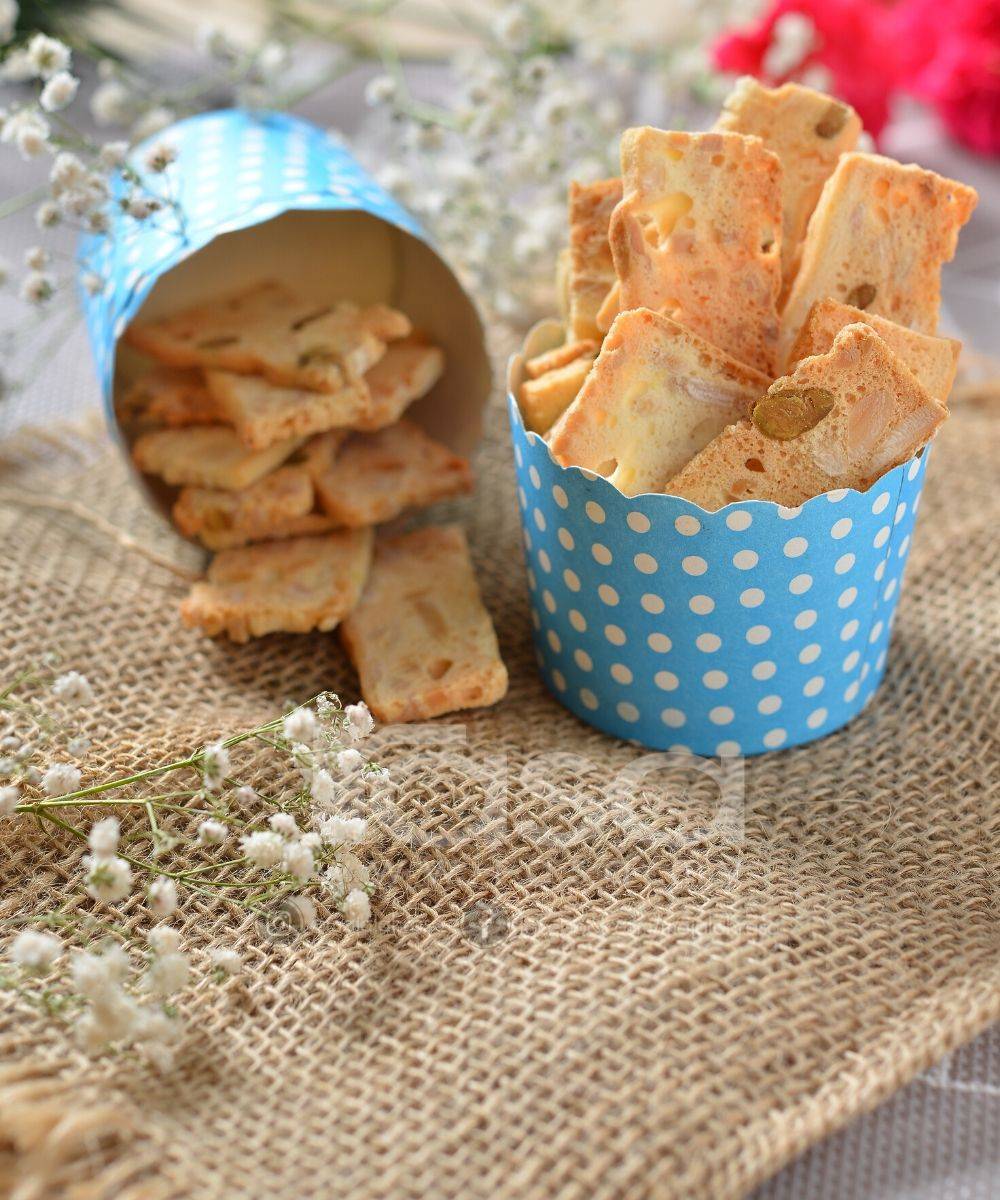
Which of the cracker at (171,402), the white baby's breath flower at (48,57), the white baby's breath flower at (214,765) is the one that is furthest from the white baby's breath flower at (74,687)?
the white baby's breath flower at (48,57)

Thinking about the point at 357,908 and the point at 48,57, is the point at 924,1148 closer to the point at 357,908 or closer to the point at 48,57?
the point at 357,908

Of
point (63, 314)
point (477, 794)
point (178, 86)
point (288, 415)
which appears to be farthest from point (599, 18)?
point (477, 794)

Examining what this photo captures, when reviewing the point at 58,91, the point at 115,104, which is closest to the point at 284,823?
the point at 58,91

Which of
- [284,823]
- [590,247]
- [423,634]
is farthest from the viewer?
[423,634]

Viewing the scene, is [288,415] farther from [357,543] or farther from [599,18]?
[599,18]

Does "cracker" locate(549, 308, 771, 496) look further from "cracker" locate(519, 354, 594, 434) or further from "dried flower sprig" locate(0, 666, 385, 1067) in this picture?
"dried flower sprig" locate(0, 666, 385, 1067)

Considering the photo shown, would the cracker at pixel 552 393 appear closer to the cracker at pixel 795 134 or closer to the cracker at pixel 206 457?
the cracker at pixel 795 134

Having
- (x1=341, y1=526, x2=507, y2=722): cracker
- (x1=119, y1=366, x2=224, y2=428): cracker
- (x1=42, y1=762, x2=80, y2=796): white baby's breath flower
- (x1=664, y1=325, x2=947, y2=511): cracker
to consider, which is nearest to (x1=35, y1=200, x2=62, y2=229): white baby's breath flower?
(x1=119, y1=366, x2=224, y2=428): cracker
